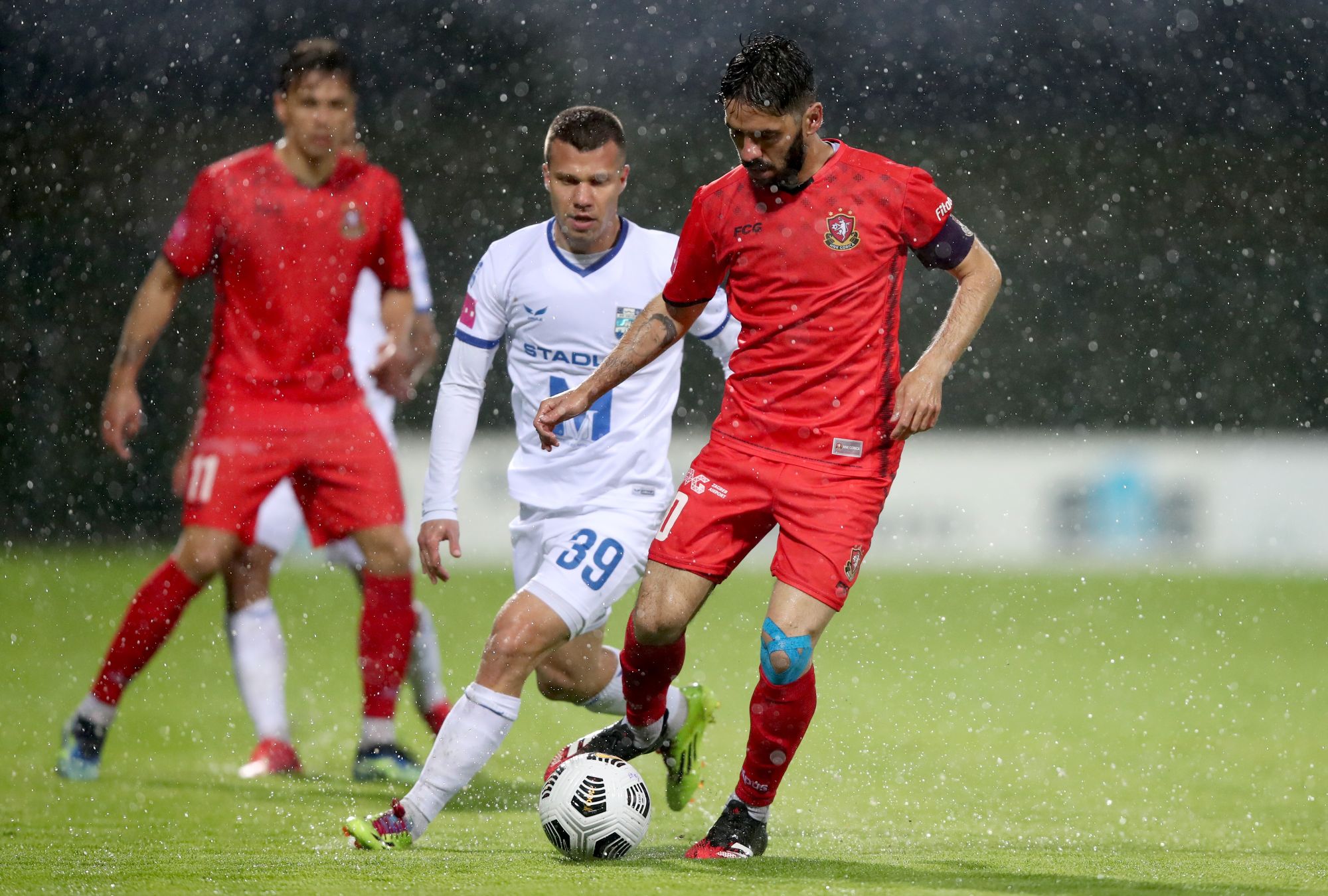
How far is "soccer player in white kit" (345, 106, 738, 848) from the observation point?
14.5ft

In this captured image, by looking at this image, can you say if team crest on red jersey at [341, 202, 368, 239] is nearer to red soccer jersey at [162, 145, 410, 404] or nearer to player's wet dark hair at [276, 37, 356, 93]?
red soccer jersey at [162, 145, 410, 404]

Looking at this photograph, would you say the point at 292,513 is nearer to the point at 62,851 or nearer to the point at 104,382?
the point at 62,851

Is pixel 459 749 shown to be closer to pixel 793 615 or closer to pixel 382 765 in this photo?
pixel 793 615

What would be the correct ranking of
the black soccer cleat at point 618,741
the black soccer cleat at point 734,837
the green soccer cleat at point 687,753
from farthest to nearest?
the green soccer cleat at point 687,753, the black soccer cleat at point 618,741, the black soccer cleat at point 734,837

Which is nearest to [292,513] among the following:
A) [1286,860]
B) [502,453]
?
[1286,860]

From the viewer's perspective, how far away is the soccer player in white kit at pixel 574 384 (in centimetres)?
442

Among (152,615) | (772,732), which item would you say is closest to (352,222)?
(152,615)

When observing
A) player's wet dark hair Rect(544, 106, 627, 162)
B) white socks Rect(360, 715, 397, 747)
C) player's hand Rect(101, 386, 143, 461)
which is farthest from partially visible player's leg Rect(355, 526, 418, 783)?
player's wet dark hair Rect(544, 106, 627, 162)

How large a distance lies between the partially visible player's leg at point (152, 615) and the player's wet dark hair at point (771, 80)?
8.66 feet

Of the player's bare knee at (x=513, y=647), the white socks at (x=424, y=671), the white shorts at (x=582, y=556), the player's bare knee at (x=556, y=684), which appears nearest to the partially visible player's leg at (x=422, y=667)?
the white socks at (x=424, y=671)

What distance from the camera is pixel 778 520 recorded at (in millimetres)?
4004

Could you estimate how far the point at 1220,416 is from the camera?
15164 millimetres

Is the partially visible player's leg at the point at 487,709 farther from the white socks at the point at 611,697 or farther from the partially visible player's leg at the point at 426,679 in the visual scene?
the partially visible player's leg at the point at 426,679

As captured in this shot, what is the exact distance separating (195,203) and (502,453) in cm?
815
